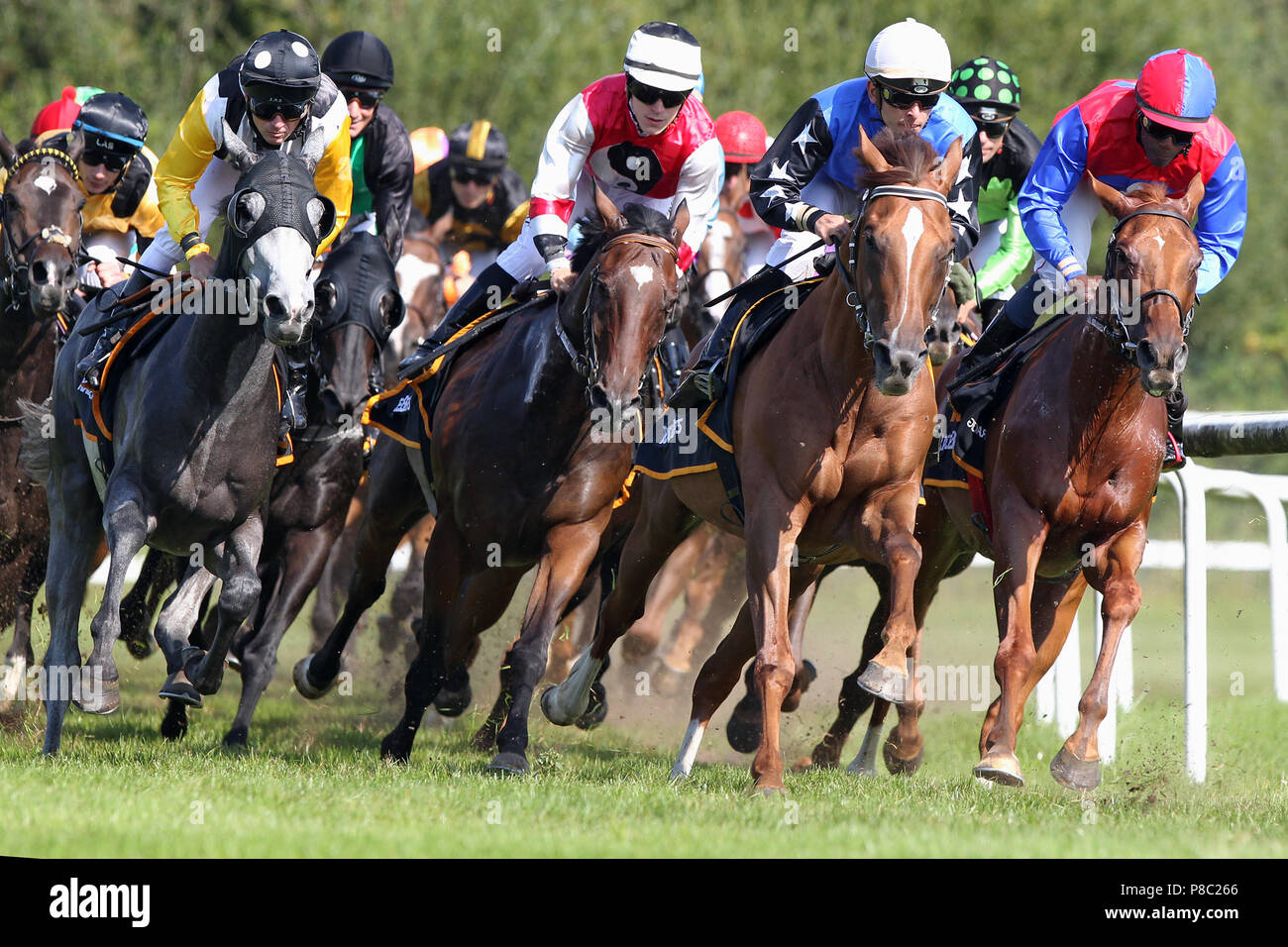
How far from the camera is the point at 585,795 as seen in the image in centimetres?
602

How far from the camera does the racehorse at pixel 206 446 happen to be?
262 inches

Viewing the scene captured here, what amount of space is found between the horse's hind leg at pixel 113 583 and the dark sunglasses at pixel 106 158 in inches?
115

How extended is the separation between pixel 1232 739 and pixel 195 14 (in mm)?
18498

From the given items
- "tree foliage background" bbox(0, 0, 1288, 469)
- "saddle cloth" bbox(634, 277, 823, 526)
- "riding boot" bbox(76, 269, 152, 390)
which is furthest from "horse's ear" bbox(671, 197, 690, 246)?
"tree foliage background" bbox(0, 0, 1288, 469)

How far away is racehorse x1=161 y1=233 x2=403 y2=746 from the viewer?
838 cm

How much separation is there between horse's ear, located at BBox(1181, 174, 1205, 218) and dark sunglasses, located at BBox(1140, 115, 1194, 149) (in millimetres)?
248

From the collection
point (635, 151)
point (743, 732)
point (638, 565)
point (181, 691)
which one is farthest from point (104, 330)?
point (743, 732)

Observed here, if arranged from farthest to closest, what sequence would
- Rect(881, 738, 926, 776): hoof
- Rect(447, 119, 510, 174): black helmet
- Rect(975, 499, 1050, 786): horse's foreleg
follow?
1. Rect(447, 119, 510, 174): black helmet
2. Rect(881, 738, 926, 776): hoof
3. Rect(975, 499, 1050, 786): horse's foreleg

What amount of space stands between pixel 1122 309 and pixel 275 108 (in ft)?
11.4

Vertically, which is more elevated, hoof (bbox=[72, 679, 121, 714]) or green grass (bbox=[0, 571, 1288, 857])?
hoof (bbox=[72, 679, 121, 714])

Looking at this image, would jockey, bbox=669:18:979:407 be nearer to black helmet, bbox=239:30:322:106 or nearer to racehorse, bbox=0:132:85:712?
black helmet, bbox=239:30:322:106

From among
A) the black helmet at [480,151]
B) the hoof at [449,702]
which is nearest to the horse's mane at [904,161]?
the hoof at [449,702]

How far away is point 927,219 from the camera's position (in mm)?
5977

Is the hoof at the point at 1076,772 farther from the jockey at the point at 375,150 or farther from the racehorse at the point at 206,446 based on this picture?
the jockey at the point at 375,150
